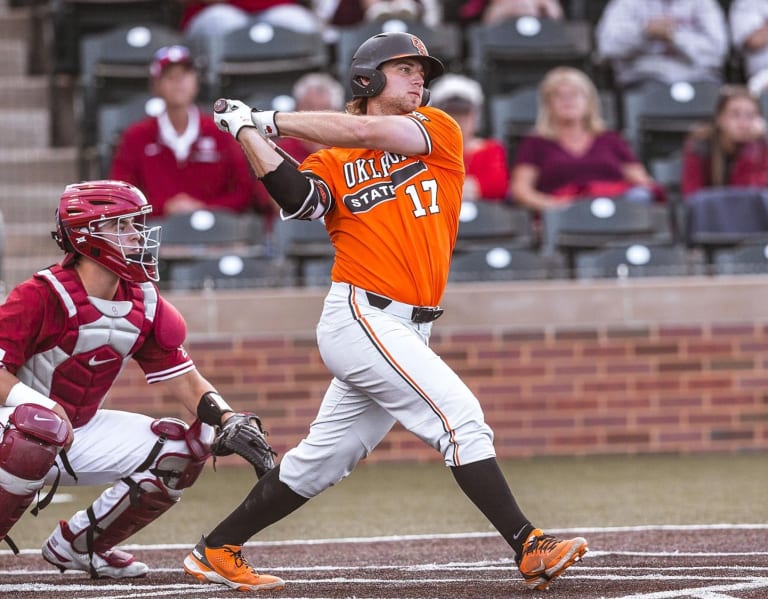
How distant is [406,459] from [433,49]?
3390 mm

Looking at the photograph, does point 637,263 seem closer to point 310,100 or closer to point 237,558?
point 310,100

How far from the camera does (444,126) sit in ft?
16.1

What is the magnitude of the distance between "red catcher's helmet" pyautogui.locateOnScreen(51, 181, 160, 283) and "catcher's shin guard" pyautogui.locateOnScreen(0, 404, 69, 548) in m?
0.60

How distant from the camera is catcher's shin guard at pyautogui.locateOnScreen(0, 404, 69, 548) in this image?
4.75 metres

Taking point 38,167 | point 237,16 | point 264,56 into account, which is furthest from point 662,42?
point 38,167

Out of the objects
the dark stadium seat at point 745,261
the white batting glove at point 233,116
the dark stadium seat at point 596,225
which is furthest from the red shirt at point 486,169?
the white batting glove at point 233,116

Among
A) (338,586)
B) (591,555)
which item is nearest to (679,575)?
(591,555)

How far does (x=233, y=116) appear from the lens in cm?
483

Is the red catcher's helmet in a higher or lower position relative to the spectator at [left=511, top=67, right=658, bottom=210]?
lower

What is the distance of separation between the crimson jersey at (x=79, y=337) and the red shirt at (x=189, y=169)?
4.26 m

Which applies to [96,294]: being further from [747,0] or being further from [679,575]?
[747,0]

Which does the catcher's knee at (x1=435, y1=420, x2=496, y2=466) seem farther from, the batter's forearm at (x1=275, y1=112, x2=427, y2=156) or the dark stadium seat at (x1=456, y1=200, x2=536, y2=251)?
the dark stadium seat at (x1=456, y1=200, x2=536, y2=251)

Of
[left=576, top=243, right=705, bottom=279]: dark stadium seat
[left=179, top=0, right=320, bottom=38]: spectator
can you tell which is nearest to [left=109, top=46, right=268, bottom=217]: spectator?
[left=179, top=0, right=320, bottom=38]: spectator

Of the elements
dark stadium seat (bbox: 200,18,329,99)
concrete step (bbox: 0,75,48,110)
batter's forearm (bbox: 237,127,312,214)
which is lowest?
batter's forearm (bbox: 237,127,312,214)
